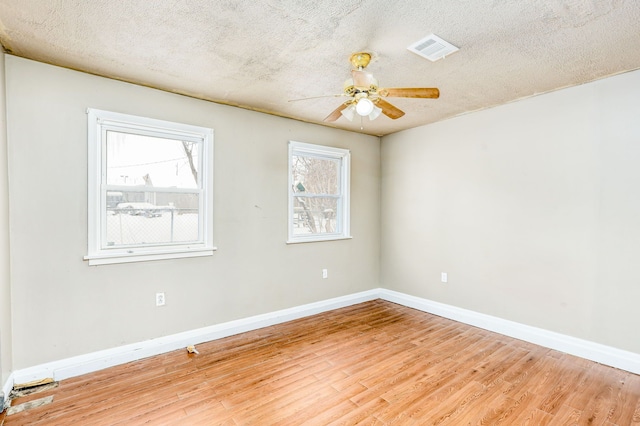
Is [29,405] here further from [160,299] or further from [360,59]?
[360,59]

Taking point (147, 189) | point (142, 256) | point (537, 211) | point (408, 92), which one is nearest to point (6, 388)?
point (142, 256)

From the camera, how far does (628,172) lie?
2693mm

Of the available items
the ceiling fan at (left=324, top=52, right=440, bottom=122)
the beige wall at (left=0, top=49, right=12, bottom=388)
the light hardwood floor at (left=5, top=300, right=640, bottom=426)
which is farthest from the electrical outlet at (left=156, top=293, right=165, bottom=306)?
the ceiling fan at (left=324, top=52, right=440, bottom=122)

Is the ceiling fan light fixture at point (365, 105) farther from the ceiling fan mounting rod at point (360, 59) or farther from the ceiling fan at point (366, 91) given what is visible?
the ceiling fan mounting rod at point (360, 59)

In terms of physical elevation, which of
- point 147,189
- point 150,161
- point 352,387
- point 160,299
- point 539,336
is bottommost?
point 352,387

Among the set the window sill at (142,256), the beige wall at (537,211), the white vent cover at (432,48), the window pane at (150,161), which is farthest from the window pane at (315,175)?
the white vent cover at (432,48)

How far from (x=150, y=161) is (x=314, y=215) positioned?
2.08m

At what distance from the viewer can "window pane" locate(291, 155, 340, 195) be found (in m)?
4.12

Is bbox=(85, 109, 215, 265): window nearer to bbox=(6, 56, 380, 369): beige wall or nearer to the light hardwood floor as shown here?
bbox=(6, 56, 380, 369): beige wall

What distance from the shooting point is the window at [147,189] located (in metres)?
2.73

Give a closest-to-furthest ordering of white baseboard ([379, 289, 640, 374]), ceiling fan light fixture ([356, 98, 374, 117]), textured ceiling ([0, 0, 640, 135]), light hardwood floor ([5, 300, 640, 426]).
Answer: textured ceiling ([0, 0, 640, 135]) → light hardwood floor ([5, 300, 640, 426]) → ceiling fan light fixture ([356, 98, 374, 117]) → white baseboard ([379, 289, 640, 374])

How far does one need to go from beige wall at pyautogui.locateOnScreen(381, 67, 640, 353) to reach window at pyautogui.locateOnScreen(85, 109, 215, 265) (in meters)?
2.82

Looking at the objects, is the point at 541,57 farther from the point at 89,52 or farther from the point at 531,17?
the point at 89,52

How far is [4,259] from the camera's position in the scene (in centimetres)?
226
